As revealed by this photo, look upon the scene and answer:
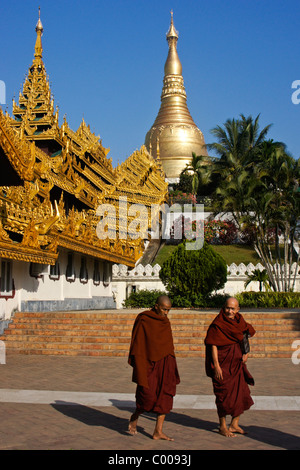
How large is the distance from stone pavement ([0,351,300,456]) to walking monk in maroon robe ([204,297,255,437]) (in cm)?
28

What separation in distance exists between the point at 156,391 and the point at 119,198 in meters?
34.0

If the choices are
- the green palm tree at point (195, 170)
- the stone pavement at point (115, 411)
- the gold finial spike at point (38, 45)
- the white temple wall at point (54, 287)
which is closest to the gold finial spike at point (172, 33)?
the green palm tree at point (195, 170)

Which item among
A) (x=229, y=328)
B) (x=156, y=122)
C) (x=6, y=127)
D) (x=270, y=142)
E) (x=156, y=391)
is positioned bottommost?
(x=156, y=391)

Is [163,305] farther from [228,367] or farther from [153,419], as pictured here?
[153,419]

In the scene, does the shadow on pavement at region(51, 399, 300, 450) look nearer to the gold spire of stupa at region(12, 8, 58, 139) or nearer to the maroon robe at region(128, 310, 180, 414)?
the maroon robe at region(128, 310, 180, 414)

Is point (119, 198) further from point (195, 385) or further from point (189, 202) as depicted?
point (195, 385)

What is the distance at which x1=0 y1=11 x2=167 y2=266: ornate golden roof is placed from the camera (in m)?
14.4

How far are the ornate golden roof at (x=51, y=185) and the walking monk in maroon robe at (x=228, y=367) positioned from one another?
709 centimetres

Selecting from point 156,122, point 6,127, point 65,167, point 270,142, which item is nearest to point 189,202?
point 270,142

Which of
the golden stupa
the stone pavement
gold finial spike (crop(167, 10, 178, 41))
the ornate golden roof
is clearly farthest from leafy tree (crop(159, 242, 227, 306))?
gold finial spike (crop(167, 10, 178, 41))

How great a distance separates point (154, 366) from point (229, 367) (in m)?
0.85

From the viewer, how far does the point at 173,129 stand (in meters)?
71.6

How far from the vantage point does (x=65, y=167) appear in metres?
24.9

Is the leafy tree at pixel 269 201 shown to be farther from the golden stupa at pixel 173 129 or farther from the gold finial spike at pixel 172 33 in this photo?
the gold finial spike at pixel 172 33
